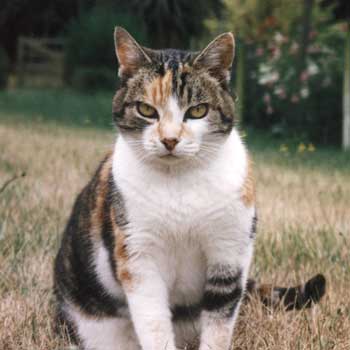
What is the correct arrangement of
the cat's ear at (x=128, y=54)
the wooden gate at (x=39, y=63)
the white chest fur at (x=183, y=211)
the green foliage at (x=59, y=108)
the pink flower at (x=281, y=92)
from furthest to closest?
the wooden gate at (x=39, y=63) → the green foliage at (x=59, y=108) → the pink flower at (x=281, y=92) → the cat's ear at (x=128, y=54) → the white chest fur at (x=183, y=211)

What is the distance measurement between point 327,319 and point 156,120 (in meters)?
1.10

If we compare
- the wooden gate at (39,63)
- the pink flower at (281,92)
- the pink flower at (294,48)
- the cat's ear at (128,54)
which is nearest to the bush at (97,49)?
the wooden gate at (39,63)

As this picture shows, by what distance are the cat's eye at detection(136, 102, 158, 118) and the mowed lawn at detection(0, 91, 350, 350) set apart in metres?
0.67

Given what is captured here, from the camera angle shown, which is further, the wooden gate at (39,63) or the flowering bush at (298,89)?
the wooden gate at (39,63)

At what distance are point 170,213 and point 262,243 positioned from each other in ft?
5.35

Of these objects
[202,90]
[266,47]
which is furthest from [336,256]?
[266,47]

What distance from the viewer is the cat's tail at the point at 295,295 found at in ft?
9.80

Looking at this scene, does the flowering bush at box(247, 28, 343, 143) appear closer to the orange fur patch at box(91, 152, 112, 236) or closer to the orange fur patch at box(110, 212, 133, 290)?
the orange fur patch at box(91, 152, 112, 236)

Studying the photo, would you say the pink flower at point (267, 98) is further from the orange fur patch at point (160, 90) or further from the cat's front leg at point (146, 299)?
the cat's front leg at point (146, 299)

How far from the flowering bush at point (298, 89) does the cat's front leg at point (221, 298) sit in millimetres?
7616

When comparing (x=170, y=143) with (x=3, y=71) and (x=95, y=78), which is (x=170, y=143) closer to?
(x=95, y=78)

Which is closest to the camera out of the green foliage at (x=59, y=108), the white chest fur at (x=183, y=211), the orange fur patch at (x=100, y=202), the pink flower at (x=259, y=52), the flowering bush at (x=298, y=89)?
the white chest fur at (x=183, y=211)

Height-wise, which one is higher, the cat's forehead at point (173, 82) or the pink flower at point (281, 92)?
the cat's forehead at point (173, 82)

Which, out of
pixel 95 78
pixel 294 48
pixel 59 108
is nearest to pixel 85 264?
pixel 294 48
